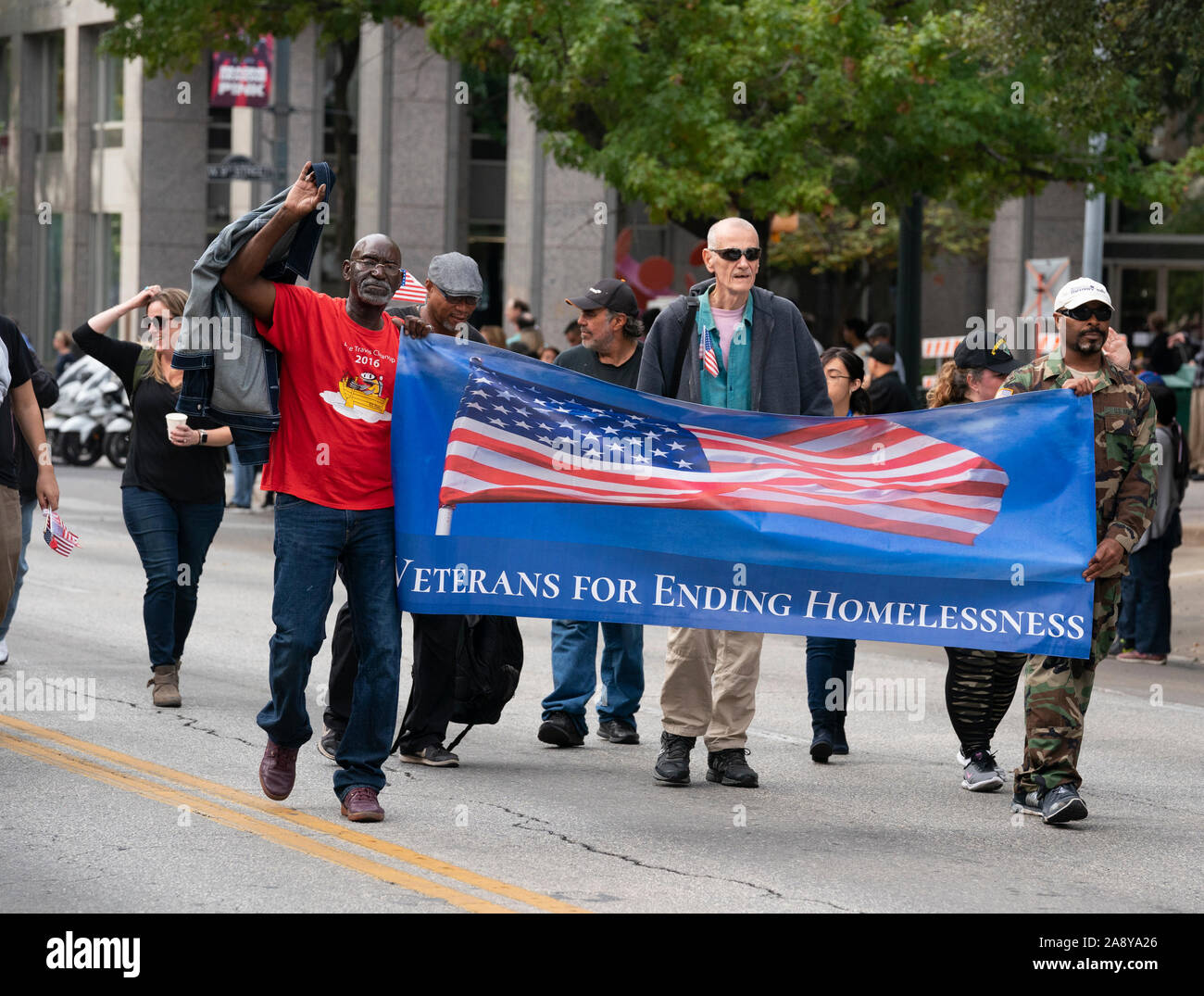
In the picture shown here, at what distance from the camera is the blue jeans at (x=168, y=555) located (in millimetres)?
9797

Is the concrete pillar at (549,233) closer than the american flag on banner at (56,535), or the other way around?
the american flag on banner at (56,535)

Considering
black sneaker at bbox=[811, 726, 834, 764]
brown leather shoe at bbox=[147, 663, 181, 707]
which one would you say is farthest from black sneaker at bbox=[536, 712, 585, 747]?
brown leather shoe at bbox=[147, 663, 181, 707]

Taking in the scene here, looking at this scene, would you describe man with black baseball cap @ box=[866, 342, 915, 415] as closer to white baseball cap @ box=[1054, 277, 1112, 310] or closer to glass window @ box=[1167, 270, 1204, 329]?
white baseball cap @ box=[1054, 277, 1112, 310]

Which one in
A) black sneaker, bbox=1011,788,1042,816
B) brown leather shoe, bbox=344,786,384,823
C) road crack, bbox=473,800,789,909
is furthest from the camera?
black sneaker, bbox=1011,788,1042,816

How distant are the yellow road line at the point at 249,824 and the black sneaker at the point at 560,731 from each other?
1944 millimetres

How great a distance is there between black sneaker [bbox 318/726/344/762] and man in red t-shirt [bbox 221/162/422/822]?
989mm

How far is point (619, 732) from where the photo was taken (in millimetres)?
9281

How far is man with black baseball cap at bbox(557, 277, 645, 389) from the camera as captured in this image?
29.7 feet

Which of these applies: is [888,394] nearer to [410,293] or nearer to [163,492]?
[410,293]

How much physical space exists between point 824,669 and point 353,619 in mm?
2562

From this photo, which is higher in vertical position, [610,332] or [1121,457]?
[610,332]

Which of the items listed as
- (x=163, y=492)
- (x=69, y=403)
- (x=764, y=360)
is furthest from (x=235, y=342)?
(x=69, y=403)

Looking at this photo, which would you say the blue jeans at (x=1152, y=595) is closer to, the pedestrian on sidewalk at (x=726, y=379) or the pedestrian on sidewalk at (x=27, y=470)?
the pedestrian on sidewalk at (x=726, y=379)

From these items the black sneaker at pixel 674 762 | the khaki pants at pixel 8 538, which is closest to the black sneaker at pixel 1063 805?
the black sneaker at pixel 674 762
